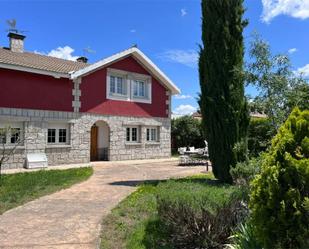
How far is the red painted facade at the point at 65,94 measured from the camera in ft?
54.5

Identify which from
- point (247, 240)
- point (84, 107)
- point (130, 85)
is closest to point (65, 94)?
point (84, 107)

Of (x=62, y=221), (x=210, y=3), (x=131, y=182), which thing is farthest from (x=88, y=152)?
(x=62, y=221)

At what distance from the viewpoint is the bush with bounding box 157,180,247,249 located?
5383 mm

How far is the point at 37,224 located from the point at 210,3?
28.9 ft

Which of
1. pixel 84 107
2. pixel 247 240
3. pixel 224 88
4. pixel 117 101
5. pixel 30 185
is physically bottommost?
pixel 30 185

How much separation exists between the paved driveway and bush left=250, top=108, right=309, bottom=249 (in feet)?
10.3

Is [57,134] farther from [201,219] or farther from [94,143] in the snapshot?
[201,219]

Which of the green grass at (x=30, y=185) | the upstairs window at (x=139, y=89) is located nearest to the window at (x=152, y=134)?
the upstairs window at (x=139, y=89)

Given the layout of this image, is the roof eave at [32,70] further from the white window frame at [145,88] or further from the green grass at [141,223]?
the green grass at [141,223]

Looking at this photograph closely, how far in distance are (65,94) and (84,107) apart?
4.59 ft

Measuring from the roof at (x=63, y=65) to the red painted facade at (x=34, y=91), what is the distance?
47 cm

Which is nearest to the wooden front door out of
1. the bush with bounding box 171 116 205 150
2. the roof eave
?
the roof eave

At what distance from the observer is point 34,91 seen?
17.3 metres

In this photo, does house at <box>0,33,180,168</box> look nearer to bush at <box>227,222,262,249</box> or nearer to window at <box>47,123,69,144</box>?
window at <box>47,123,69,144</box>
